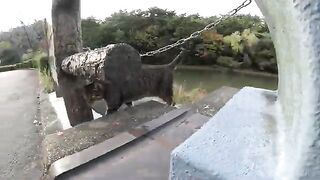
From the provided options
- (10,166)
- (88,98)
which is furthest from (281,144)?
(10,166)

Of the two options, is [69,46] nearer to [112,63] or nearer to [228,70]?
[112,63]

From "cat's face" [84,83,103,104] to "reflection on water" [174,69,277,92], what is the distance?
330 cm

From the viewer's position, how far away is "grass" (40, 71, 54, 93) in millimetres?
7146

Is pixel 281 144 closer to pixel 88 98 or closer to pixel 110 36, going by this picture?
pixel 88 98

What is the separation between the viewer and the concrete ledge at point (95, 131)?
282 centimetres

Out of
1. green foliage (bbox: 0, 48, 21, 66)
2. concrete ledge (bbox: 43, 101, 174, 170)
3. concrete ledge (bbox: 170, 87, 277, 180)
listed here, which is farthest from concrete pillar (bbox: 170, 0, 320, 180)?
green foliage (bbox: 0, 48, 21, 66)

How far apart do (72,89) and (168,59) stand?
327cm

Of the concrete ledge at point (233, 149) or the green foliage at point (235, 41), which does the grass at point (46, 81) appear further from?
the concrete ledge at point (233, 149)

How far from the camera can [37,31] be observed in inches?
424

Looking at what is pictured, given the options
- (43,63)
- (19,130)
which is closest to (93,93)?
(19,130)

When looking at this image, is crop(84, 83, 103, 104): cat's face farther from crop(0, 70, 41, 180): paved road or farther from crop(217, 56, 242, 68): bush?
crop(217, 56, 242, 68): bush

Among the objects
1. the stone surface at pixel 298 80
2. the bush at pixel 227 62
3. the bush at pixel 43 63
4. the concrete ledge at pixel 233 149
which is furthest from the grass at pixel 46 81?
the stone surface at pixel 298 80

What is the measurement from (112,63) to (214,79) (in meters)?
4.42

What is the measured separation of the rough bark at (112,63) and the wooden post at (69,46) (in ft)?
2.60
